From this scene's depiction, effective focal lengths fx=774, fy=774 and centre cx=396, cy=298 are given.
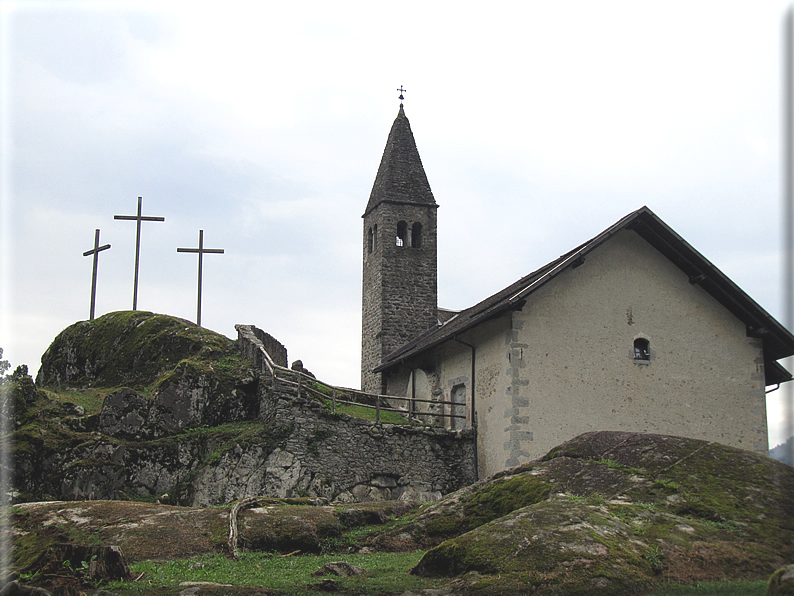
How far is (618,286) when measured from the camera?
2102 centimetres

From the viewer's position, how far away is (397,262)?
3356 centimetres

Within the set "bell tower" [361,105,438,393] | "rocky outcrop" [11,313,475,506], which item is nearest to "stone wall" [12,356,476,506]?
"rocky outcrop" [11,313,475,506]

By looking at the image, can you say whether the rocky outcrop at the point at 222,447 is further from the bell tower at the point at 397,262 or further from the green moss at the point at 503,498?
the bell tower at the point at 397,262

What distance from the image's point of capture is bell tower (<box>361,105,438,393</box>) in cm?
3288

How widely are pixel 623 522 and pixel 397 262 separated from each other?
81.8 feet

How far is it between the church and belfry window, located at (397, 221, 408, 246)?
39.5 ft

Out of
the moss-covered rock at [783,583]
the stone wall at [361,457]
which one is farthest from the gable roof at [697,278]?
the moss-covered rock at [783,583]

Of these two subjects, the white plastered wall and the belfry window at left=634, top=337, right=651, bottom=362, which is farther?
the belfry window at left=634, top=337, right=651, bottom=362

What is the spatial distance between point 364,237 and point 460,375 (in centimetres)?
1480

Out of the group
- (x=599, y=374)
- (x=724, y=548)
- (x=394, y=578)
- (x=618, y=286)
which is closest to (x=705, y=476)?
(x=724, y=548)

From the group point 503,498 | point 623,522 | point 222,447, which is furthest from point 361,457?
point 623,522

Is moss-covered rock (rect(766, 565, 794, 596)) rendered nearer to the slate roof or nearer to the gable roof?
the gable roof

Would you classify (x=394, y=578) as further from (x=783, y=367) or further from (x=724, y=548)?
(x=783, y=367)

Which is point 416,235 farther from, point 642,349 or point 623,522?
point 623,522
